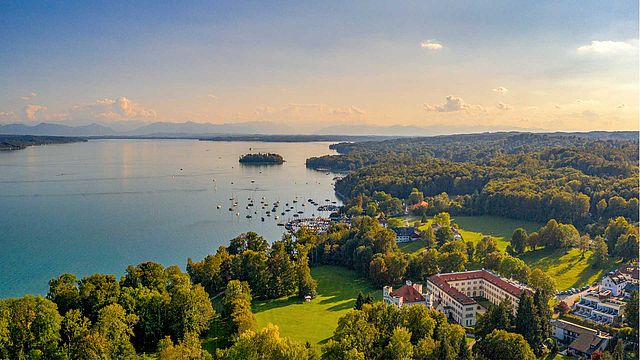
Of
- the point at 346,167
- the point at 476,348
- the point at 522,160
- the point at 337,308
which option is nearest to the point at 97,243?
the point at 337,308

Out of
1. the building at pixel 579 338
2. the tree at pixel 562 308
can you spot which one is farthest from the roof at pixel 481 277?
the building at pixel 579 338

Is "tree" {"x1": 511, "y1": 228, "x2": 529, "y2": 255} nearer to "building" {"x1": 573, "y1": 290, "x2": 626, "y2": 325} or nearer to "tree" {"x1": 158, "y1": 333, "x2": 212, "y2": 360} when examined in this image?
"building" {"x1": 573, "y1": 290, "x2": 626, "y2": 325}

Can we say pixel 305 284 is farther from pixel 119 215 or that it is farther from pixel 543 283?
pixel 119 215

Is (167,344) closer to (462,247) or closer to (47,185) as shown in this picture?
(462,247)

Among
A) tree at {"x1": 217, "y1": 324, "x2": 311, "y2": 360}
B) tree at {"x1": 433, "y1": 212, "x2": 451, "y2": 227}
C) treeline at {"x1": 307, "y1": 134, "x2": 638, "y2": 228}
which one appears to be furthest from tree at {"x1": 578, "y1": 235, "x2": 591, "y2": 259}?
tree at {"x1": 217, "y1": 324, "x2": 311, "y2": 360}

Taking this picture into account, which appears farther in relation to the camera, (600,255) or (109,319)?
(600,255)

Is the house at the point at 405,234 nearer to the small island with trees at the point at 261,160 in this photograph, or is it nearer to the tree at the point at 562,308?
the tree at the point at 562,308

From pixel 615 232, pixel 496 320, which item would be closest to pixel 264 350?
pixel 496 320
